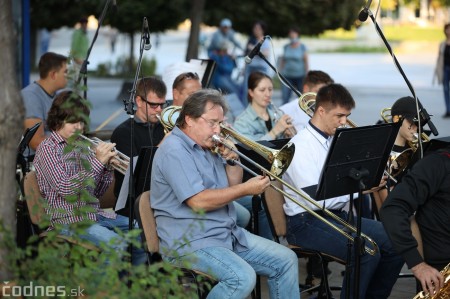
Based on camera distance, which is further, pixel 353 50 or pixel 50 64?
pixel 353 50

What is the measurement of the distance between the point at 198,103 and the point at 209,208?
59 cm

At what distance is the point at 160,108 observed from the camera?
21.7 feet

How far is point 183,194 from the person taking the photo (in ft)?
15.6

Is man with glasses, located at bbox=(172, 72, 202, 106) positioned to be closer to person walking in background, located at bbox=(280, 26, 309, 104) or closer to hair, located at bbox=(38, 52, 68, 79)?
hair, located at bbox=(38, 52, 68, 79)

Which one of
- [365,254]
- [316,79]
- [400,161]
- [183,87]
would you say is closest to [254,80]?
[316,79]

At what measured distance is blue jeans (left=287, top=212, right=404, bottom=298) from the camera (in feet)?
18.1

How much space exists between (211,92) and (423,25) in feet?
199

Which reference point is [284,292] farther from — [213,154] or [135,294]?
[135,294]

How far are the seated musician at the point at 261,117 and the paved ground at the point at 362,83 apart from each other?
3.66 feet

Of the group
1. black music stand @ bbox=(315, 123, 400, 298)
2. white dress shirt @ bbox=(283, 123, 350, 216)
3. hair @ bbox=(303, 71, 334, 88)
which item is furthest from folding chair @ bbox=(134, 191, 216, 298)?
hair @ bbox=(303, 71, 334, 88)

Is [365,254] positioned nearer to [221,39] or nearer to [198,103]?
[198,103]

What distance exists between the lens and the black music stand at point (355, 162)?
193 inches

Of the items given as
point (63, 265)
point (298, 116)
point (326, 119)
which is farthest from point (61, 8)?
point (63, 265)

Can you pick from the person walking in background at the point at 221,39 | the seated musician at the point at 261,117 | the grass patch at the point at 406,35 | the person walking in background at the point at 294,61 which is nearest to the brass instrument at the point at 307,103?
the seated musician at the point at 261,117
